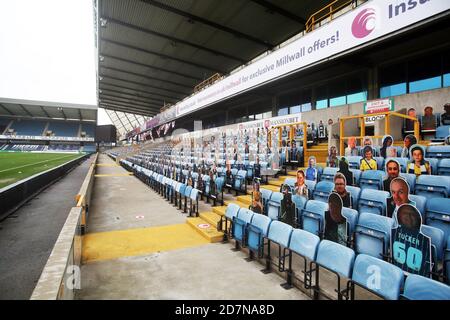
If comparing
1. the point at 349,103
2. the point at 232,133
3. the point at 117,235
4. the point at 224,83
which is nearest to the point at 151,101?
the point at 232,133

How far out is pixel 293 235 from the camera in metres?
3.73

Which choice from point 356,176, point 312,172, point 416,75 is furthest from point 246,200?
point 416,75

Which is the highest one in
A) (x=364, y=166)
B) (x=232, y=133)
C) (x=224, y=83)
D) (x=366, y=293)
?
(x=224, y=83)

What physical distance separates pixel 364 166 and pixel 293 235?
3.53 meters

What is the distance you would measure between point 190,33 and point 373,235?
16613 millimetres

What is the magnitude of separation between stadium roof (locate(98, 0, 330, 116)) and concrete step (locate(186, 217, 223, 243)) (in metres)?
11.5

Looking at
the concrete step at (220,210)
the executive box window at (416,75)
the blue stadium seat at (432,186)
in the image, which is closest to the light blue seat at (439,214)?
the blue stadium seat at (432,186)

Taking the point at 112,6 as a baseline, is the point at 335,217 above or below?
below

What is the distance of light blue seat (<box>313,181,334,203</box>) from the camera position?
5.45 metres

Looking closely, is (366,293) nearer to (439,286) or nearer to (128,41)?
(439,286)

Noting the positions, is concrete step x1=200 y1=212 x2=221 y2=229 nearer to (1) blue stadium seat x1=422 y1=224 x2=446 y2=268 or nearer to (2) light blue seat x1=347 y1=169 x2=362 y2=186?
(2) light blue seat x1=347 y1=169 x2=362 y2=186

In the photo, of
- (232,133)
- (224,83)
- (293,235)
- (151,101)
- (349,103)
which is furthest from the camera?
(151,101)

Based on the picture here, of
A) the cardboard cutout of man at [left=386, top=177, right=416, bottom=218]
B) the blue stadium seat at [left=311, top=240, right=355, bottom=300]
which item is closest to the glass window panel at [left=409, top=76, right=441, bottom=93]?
the cardboard cutout of man at [left=386, top=177, right=416, bottom=218]

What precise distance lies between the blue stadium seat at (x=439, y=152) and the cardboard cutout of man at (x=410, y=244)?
4370 mm
